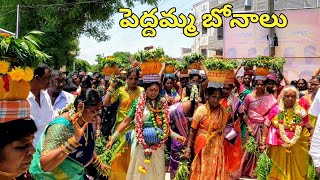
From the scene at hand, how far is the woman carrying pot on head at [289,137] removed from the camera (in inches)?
284

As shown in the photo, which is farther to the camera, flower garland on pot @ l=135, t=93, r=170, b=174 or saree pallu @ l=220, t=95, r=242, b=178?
saree pallu @ l=220, t=95, r=242, b=178

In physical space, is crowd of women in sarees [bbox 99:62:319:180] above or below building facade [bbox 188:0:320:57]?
below

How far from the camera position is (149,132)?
252 inches

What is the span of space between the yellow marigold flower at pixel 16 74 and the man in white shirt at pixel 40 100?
10.2 feet

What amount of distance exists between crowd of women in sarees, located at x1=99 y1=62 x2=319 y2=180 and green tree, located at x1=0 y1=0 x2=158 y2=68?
2036 cm

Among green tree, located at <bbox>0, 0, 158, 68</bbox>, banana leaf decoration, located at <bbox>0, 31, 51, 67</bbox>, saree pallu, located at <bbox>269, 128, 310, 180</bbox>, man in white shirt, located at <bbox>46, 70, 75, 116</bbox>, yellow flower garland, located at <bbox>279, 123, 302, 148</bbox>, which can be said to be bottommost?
saree pallu, located at <bbox>269, 128, 310, 180</bbox>

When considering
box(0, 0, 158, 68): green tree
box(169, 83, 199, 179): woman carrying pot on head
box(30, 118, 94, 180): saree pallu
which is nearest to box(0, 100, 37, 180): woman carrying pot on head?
box(30, 118, 94, 180): saree pallu

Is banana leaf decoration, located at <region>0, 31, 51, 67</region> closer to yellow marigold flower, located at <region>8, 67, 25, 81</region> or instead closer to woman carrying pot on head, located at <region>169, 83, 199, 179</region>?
yellow marigold flower, located at <region>8, 67, 25, 81</region>

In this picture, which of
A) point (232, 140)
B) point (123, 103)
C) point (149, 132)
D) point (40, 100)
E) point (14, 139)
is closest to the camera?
point (14, 139)

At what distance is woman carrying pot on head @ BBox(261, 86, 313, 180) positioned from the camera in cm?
722

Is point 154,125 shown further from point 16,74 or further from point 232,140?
point 16,74

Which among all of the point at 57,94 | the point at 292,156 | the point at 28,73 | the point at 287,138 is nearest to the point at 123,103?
the point at 57,94

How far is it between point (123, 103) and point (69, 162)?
11.7ft

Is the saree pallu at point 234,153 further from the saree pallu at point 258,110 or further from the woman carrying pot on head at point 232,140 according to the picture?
the saree pallu at point 258,110
